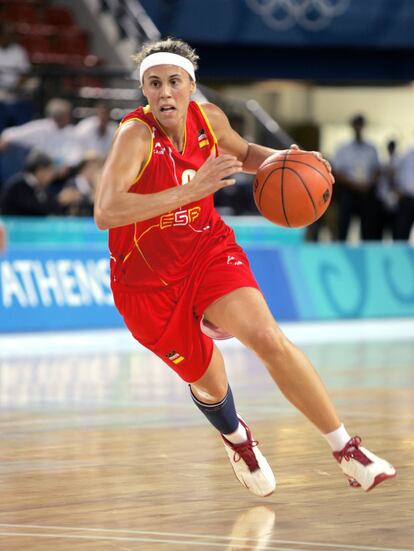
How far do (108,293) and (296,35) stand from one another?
8.81m

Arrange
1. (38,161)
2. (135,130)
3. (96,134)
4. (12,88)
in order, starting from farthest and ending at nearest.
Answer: (12,88) → (96,134) → (38,161) → (135,130)

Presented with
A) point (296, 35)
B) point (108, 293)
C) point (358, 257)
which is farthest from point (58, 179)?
point (296, 35)

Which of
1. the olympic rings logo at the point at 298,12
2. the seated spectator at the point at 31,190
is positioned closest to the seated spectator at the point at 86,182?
the seated spectator at the point at 31,190

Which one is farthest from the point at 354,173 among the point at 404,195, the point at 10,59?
the point at 10,59

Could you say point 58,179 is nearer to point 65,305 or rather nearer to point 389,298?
point 65,305

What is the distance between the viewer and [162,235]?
17.3 ft

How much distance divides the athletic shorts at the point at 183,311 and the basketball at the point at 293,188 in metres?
0.28

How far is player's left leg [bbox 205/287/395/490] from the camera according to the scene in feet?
16.1

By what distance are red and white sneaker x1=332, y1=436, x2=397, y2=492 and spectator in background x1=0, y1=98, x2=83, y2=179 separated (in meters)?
10.0

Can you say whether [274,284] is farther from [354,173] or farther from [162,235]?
[162,235]

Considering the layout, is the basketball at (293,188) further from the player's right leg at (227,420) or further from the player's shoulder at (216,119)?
the player's right leg at (227,420)

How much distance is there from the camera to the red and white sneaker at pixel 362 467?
489 cm

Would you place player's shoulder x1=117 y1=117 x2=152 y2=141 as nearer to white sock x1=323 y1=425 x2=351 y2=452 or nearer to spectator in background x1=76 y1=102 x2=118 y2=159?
white sock x1=323 y1=425 x2=351 y2=452

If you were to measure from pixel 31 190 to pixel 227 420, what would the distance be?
8.52 meters
